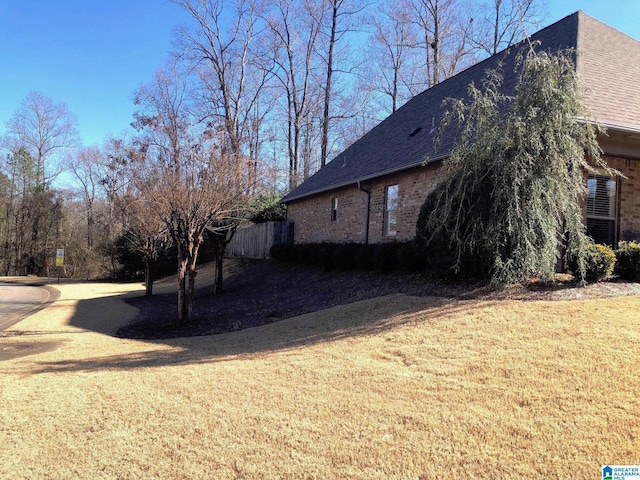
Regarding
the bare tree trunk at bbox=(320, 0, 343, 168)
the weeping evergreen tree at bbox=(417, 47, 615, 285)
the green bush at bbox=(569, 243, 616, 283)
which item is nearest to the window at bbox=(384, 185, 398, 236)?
the weeping evergreen tree at bbox=(417, 47, 615, 285)

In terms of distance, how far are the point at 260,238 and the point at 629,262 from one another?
1773 cm

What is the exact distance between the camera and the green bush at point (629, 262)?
8570 mm

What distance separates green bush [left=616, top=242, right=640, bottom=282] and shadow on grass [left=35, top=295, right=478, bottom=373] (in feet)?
12.0

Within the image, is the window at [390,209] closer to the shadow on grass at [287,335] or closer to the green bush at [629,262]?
the shadow on grass at [287,335]

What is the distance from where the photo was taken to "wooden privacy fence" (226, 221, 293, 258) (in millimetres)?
22094

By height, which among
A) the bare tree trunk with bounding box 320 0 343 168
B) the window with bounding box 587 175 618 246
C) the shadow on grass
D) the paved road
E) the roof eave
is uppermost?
the bare tree trunk with bounding box 320 0 343 168

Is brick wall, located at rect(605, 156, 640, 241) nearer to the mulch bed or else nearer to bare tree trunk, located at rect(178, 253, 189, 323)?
the mulch bed

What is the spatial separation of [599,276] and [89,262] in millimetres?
36786

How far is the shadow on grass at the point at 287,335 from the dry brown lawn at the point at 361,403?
0.08 metres

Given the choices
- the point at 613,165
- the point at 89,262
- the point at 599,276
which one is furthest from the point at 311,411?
the point at 89,262

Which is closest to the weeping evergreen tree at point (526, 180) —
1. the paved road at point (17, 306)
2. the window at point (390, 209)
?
the window at point (390, 209)

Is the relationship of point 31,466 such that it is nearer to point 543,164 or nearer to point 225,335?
point 225,335

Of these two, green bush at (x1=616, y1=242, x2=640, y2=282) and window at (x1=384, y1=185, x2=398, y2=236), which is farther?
window at (x1=384, y1=185, x2=398, y2=236)

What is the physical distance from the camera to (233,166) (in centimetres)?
1256
